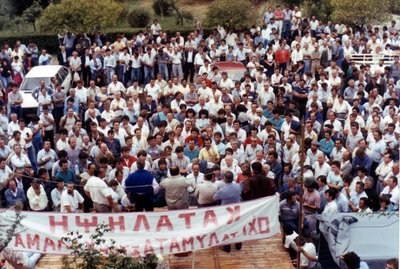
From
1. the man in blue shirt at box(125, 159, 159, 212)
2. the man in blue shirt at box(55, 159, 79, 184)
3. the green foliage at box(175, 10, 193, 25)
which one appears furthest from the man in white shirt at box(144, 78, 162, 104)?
the green foliage at box(175, 10, 193, 25)

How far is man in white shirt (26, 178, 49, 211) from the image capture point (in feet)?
41.7

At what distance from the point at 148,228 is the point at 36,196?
2571mm

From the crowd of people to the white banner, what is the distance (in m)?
0.75

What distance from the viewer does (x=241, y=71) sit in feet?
71.7

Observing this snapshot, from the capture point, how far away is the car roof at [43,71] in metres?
21.2

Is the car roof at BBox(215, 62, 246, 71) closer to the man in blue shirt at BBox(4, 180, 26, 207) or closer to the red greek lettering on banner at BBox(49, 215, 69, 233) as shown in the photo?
the man in blue shirt at BBox(4, 180, 26, 207)

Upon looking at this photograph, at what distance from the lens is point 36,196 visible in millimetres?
12719

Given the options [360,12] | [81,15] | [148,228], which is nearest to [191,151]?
[148,228]

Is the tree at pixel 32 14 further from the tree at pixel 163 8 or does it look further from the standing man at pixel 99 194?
the standing man at pixel 99 194

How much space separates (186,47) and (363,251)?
13618mm

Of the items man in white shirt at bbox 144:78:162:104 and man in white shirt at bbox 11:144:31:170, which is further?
man in white shirt at bbox 144:78:162:104

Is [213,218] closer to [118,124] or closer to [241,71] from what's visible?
[118,124]

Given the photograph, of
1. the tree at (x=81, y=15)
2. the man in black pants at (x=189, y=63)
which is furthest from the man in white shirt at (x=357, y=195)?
the tree at (x=81, y=15)

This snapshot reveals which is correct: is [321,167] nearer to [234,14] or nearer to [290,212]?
[290,212]
